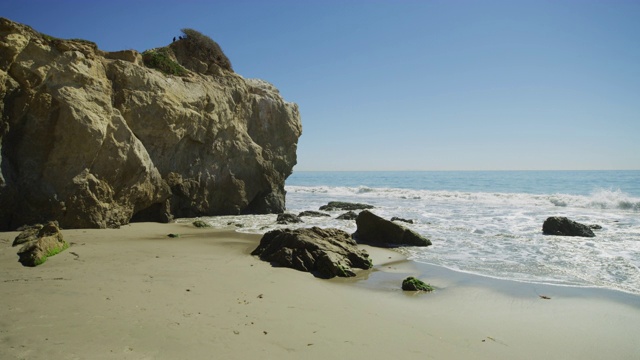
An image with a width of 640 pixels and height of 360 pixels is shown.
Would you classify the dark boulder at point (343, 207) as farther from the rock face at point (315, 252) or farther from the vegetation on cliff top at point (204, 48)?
the rock face at point (315, 252)

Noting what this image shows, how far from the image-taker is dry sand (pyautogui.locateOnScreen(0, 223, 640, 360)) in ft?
13.1

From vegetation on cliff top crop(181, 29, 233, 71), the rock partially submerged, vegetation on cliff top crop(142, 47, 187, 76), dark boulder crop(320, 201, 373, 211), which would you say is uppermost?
vegetation on cliff top crop(181, 29, 233, 71)

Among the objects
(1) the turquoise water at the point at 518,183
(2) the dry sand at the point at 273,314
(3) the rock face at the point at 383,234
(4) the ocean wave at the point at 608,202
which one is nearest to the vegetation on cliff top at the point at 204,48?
(3) the rock face at the point at 383,234

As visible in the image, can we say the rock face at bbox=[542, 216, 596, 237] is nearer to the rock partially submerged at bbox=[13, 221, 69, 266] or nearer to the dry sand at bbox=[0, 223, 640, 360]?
the dry sand at bbox=[0, 223, 640, 360]

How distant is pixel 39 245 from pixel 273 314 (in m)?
4.80

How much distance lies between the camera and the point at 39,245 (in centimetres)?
708

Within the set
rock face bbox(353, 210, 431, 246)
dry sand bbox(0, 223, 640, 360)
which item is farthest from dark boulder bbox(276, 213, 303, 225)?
dry sand bbox(0, 223, 640, 360)

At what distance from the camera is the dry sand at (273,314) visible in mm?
4004

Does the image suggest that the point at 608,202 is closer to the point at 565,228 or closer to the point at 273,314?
the point at 565,228

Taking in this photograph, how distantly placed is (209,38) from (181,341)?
20907 millimetres

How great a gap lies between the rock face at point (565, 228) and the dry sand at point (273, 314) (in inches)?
321

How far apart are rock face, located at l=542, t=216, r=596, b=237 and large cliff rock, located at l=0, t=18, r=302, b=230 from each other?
43.9 feet

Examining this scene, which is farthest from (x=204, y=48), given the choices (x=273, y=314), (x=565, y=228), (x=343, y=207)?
(x=273, y=314)

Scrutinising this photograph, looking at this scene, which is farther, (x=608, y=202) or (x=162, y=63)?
(x=608, y=202)
